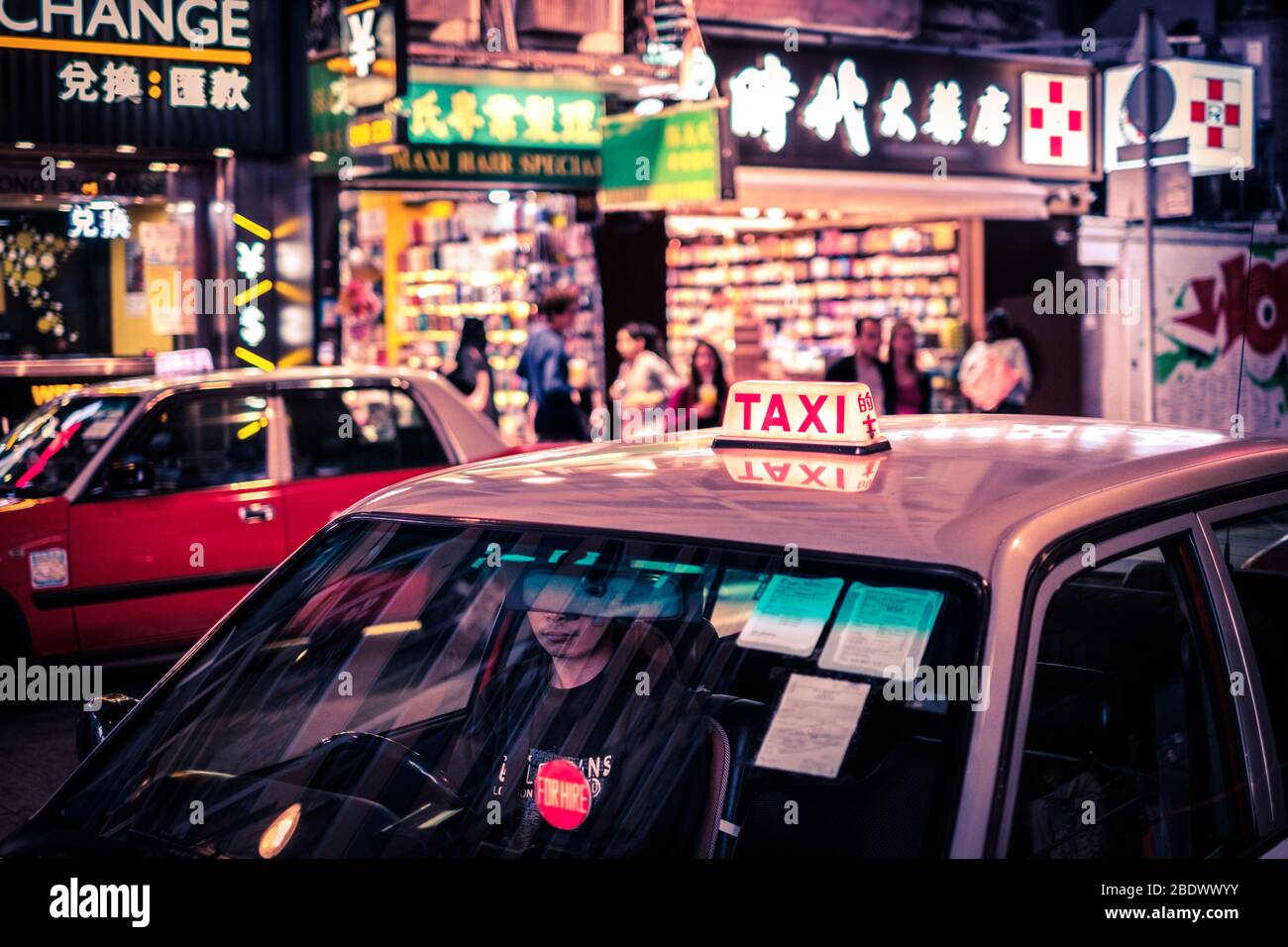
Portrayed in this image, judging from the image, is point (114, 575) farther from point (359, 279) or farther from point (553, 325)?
point (359, 279)

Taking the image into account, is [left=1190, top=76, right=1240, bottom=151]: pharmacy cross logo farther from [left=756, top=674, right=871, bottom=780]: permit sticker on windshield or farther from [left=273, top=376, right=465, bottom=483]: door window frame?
[left=756, top=674, right=871, bottom=780]: permit sticker on windshield

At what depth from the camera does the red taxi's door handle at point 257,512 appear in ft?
25.6

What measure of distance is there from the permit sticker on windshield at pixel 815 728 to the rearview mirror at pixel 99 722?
1279 mm

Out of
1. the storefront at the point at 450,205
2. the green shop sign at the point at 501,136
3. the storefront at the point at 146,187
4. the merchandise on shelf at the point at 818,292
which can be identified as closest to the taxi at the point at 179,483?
the storefront at the point at 450,205

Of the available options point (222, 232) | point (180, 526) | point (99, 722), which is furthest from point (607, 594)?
point (222, 232)

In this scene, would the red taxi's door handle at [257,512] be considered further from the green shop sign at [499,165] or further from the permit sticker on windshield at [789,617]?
the green shop sign at [499,165]

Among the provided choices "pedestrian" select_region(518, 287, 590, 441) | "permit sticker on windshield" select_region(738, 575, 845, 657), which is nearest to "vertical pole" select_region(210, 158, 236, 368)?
"pedestrian" select_region(518, 287, 590, 441)

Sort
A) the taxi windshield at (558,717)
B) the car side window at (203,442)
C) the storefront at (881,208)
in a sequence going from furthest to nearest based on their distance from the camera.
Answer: the storefront at (881,208) → the car side window at (203,442) → the taxi windshield at (558,717)

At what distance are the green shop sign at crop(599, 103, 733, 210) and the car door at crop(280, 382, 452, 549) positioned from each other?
16.0 ft

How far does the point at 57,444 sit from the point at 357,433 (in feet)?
4.98

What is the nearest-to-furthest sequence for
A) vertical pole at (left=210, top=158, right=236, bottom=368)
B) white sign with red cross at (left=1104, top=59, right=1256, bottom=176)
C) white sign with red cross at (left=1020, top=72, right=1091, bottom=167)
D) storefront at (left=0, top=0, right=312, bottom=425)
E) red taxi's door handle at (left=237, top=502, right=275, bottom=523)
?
red taxi's door handle at (left=237, top=502, right=275, bottom=523) < storefront at (left=0, top=0, right=312, bottom=425) < vertical pole at (left=210, top=158, right=236, bottom=368) < white sign with red cross at (left=1104, top=59, right=1256, bottom=176) < white sign with red cross at (left=1020, top=72, right=1091, bottom=167)

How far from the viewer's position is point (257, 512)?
7.84 meters

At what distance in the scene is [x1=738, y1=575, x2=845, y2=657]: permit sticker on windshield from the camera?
2.47 metres

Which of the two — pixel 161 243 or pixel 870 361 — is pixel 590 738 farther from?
pixel 161 243
